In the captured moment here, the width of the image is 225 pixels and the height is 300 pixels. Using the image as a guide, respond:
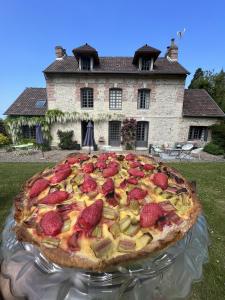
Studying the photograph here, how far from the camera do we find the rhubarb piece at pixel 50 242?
143 cm

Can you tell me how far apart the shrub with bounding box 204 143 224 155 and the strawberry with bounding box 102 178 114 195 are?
49.2 ft

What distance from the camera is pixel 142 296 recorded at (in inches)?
52.0

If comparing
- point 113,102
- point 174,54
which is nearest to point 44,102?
point 113,102

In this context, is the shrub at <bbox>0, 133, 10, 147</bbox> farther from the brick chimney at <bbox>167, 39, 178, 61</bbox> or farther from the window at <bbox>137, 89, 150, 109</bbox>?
the brick chimney at <bbox>167, 39, 178, 61</bbox>

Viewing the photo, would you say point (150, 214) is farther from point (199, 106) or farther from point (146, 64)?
point (199, 106)

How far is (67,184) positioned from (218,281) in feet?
9.64

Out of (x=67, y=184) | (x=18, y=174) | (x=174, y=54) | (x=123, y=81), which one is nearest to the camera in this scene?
(x=67, y=184)

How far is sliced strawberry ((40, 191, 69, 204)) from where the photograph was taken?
1774 mm

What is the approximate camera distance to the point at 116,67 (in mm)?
15859

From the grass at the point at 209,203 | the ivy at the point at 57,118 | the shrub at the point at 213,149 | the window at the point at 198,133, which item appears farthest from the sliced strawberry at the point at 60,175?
the window at the point at 198,133

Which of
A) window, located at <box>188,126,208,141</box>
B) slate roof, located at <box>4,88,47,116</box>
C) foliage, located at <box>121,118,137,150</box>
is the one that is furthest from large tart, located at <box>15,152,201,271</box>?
slate roof, located at <box>4,88,47,116</box>

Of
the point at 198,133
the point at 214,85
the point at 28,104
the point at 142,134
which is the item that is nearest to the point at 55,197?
the point at 142,134

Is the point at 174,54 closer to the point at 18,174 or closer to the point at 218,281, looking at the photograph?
the point at 18,174

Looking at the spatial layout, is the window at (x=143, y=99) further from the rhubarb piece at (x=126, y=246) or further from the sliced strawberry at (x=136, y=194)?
the rhubarb piece at (x=126, y=246)
